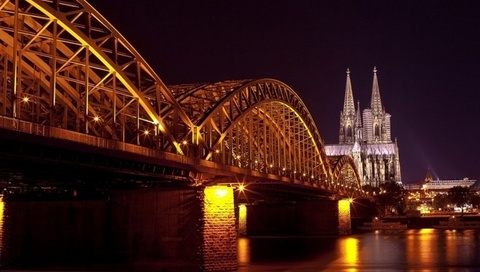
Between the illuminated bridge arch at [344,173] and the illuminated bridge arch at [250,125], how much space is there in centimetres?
1710

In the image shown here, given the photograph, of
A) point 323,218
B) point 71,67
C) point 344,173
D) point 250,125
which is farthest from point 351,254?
point 344,173

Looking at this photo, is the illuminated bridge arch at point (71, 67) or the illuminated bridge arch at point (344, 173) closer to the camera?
the illuminated bridge arch at point (71, 67)

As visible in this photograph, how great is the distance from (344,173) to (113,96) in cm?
13152

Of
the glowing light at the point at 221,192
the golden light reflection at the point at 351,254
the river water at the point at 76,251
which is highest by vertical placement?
the glowing light at the point at 221,192

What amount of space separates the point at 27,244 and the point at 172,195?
16851 millimetres

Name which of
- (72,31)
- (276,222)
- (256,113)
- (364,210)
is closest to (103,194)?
(72,31)

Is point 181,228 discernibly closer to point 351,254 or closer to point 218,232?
point 218,232

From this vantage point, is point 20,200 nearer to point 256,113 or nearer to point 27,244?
point 27,244

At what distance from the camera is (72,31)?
43094 millimetres

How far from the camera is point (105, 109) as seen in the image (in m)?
59.4

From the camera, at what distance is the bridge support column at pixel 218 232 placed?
5116 cm

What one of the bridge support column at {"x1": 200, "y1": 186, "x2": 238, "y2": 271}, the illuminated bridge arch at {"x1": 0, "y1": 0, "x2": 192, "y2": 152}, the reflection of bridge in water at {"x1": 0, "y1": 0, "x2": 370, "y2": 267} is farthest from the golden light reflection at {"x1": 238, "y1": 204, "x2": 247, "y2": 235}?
the bridge support column at {"x1": 200, "y1": 186, "x2": 238, "y2": 271}

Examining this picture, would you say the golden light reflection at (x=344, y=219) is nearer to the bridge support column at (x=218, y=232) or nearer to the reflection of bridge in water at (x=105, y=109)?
the reflection of bridge in water at (x=105, y=109)

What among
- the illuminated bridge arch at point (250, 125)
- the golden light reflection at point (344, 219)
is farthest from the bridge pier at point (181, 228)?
the golden light reflection at point (344, 219)
